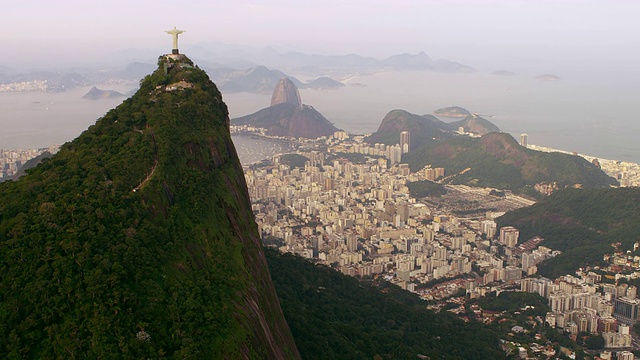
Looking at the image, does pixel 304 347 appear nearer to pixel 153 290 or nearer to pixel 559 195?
pixel 153 290

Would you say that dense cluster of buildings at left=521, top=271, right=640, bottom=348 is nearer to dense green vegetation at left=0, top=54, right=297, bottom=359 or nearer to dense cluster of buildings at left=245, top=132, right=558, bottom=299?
dense cluster of buildings at left=245, top=132, right=558, bottom=299

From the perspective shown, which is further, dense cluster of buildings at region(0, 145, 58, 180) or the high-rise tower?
the high-rise tower

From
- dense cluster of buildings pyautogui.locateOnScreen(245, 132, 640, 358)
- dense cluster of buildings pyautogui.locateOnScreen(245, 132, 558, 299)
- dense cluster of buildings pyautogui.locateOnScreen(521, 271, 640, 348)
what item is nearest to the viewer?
dense cluster of buildings pyautogui.locateOnScreen(521, 271, 640, 348)

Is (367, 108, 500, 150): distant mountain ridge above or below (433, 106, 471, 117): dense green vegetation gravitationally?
below

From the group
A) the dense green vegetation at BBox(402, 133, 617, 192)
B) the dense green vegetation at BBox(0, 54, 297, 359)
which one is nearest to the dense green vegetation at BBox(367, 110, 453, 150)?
the dense green vegetation at BBox(402, 133, 617, 192)

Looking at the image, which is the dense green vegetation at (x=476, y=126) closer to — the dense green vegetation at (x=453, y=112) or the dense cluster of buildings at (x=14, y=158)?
the dense green vegetation at (x=453, y=112)

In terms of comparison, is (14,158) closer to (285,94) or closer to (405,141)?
(405,141)

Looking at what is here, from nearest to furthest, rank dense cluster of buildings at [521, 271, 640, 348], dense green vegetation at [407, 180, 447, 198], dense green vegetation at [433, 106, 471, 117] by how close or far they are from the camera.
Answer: dense cluster of buildings at [521, 271, 640, 348] → dense green vegetation at [407, 180, 447, 198] → dense green vegetation at [433, 106, 471, 117]
